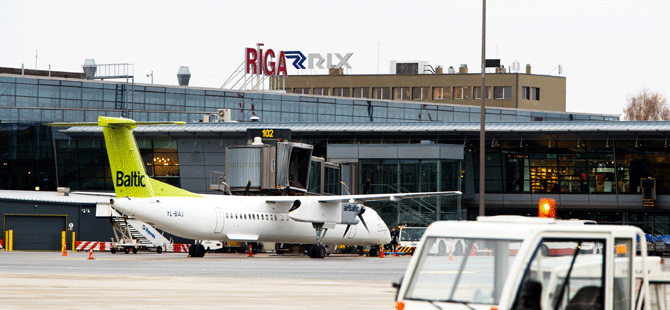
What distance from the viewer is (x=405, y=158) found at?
58594 mm

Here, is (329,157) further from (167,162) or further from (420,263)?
(420,263)

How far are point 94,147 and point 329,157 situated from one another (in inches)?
780

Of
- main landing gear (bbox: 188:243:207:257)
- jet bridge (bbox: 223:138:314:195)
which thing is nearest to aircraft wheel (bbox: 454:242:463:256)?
main landing gear (bbox: 188:243:207:257)

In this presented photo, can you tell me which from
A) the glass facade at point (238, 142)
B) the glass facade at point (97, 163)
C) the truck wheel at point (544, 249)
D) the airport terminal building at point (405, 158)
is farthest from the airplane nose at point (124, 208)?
the glass facade at point (97, 163)

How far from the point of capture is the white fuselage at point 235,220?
35531 millimetres

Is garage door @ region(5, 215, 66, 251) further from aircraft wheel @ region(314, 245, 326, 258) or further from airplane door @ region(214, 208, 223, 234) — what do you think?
aircraft wheel @ region(314, 245, 326, 258)

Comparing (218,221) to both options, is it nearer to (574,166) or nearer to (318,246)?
(318,246)

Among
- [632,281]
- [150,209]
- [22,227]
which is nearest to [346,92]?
[22,227]

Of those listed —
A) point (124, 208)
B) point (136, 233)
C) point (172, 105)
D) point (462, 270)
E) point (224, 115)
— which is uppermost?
point (172, 105)

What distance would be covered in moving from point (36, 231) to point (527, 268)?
47.5 meters

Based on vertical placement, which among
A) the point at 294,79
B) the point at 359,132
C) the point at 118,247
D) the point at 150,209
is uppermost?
the point at 294,79

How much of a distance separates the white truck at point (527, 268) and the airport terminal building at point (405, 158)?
4482 cm

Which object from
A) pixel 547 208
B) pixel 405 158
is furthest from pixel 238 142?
pixel 547 208

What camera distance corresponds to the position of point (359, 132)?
64438 millimetres
